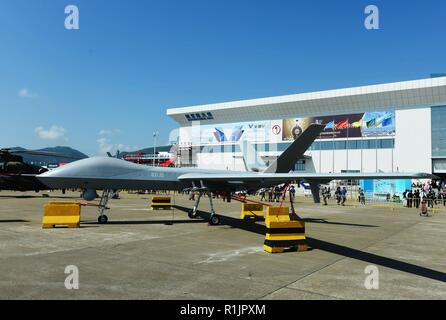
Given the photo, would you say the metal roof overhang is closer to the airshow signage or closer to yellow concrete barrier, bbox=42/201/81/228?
the airshow signage

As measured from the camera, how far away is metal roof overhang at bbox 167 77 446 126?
245ft

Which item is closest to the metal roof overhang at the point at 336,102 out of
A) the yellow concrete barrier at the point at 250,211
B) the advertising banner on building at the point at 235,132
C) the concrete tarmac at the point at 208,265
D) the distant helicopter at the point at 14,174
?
the advertising banner on building at the point at 235,132

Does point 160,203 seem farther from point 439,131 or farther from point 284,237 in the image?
point 439,131

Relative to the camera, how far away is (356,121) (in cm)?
7781

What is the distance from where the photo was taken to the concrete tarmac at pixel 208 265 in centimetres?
665

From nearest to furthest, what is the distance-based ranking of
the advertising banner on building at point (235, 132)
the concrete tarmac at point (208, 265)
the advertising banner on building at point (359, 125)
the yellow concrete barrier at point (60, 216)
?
the concrete tarmac at point (208, 265), the yellow concrete barrier at point (60, 216), the advertising banner on building at point (359, 125), the advertising banner on building at point (235, 132)

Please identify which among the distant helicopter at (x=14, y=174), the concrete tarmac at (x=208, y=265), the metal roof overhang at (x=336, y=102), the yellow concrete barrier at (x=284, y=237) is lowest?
the concrete tarmac at (x=208, y=265)

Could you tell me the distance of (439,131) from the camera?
2729 inches

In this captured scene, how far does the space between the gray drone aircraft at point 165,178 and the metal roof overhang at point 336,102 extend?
67429 millimetres

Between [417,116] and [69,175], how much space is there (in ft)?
241

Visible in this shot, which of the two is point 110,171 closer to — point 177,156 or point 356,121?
point 356,121

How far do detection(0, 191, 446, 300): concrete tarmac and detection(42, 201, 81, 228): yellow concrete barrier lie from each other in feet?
2.03

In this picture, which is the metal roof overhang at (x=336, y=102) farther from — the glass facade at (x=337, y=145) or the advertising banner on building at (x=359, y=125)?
the glass facade at (x=337, y=145)
